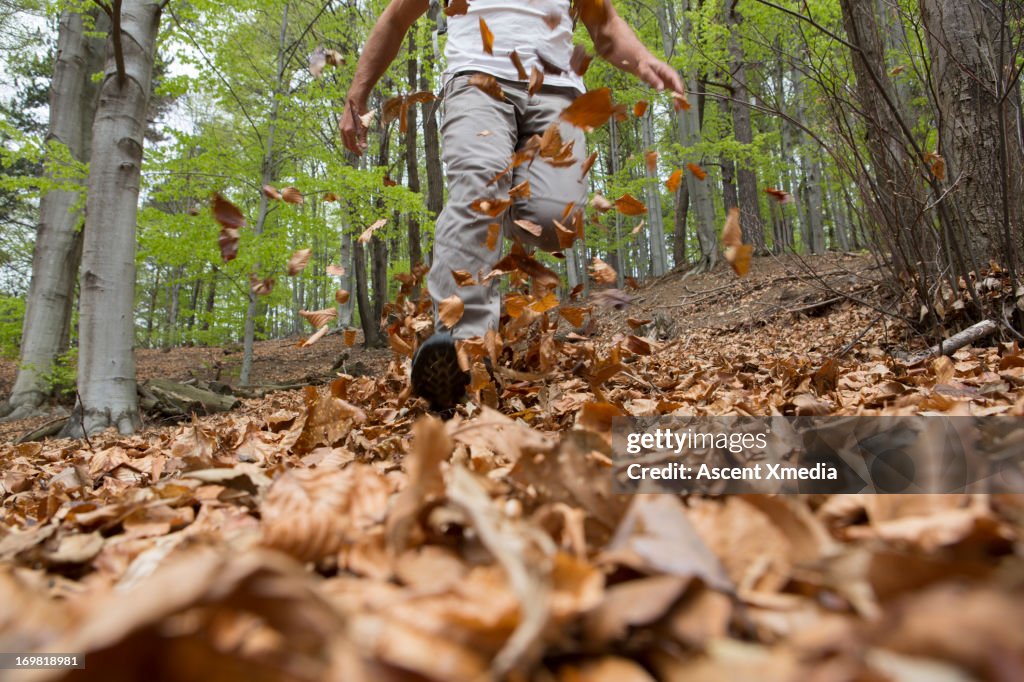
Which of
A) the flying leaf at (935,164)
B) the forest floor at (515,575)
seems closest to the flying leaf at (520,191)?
the forest floor at (515,575)

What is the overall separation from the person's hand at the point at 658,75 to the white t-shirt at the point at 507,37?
38cm

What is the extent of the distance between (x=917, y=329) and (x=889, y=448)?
1664mm

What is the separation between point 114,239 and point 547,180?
11.5 ft

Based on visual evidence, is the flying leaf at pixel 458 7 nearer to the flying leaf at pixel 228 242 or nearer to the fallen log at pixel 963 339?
the flying leaf at pixel 228 242

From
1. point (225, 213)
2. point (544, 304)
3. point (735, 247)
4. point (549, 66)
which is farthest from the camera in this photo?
point (549, 66)

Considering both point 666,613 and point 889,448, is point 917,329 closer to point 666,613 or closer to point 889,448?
point 889,448

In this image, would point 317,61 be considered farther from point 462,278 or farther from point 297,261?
point 462,278

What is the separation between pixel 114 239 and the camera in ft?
12.9

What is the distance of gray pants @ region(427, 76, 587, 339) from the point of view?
1.88 m

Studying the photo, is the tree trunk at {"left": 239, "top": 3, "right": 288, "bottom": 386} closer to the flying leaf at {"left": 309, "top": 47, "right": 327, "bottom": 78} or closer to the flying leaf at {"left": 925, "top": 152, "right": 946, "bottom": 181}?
the flying leaf at {"left": 309, "top": 47, "right": 327, "bottom": 78}

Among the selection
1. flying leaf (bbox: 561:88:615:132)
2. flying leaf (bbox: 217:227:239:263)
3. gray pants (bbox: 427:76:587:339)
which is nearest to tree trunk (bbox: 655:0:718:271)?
gray pants (bbox: 427:76:587:339)

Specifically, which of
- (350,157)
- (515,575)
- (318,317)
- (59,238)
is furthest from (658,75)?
(350,157)

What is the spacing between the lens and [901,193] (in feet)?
6.60

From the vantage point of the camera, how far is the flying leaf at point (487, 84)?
6.20ft
